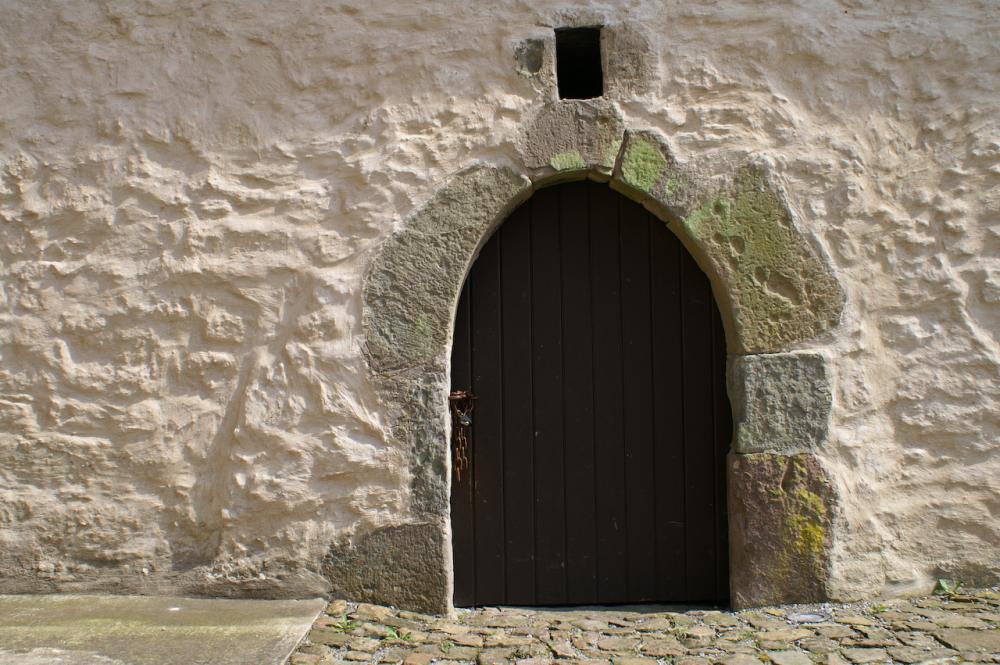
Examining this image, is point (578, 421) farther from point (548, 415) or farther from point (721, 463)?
point (721, 463)

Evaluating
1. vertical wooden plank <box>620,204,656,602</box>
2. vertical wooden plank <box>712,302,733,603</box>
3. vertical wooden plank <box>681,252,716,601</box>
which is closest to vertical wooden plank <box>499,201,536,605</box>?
vertical wooden plank <box>620,204,656,602</box>

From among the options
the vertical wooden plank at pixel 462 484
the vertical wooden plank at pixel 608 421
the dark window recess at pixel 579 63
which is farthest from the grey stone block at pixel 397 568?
the dark window recess at pixel 579 63

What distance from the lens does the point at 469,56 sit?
311 cm

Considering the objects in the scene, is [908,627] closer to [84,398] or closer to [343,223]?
[343,223]

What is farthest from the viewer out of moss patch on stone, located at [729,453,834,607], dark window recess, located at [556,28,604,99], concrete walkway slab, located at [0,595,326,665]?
dark window recess, located at [556,28,604,99]

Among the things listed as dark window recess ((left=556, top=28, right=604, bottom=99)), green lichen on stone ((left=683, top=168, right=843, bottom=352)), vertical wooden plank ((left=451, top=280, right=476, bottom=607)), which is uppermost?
dark window recess ((left=556, top=28, right=604, bottom=99))

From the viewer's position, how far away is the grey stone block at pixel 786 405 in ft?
9.87

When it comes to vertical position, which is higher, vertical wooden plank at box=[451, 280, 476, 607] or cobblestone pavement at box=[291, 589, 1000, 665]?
vertical wooden plank at box=[451, 280, 476, 607]

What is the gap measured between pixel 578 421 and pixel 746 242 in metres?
0.89

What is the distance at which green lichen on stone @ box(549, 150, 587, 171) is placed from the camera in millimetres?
3061

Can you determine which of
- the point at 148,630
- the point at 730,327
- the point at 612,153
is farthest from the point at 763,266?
the point at 148,630

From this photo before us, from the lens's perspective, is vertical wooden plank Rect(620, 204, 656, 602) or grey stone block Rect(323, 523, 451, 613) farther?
vertical wooden plank Rect(620, 204, 656, 602)

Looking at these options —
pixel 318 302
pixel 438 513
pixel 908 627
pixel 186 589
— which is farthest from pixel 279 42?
pixel 908 627

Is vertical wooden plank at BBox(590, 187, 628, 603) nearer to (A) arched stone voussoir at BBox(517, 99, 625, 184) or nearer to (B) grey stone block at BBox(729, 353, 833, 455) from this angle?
(A) arched stone voussoir at BBox(517, 99, 625, 184)
